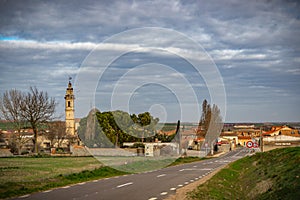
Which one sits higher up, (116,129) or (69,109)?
(69,109)

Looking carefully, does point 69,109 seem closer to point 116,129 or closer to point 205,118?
point 116,129

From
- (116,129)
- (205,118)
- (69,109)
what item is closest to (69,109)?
(69,109)

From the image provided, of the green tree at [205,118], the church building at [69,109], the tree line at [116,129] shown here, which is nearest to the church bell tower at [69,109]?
A: the church building at [69,109]

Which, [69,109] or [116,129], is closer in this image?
[116,129]

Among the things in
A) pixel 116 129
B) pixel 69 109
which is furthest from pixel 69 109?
pixel 116 129

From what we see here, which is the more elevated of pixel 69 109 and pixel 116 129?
pixel 69 109

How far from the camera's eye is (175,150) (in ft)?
230

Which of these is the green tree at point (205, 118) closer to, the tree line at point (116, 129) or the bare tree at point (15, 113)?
the tree line at point (116, 129)

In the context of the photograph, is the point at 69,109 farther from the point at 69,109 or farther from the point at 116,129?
the point at 116,129

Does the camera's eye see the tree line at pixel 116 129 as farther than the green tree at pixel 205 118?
No

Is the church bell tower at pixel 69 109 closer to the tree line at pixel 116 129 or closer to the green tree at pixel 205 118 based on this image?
the tree line at pixel 116 129

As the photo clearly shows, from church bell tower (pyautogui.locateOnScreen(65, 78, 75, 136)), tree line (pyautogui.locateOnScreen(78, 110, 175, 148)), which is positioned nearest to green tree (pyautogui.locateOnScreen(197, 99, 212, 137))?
tree line (pyautogui.locateOnScreen(78, 110, 175, 148))

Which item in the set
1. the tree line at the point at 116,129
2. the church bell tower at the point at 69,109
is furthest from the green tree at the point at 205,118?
the church bell tower at the point at 69,109

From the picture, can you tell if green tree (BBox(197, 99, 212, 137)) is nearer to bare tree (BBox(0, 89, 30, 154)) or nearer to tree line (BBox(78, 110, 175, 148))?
tree line (BBox(78, 110, 175, 148))
